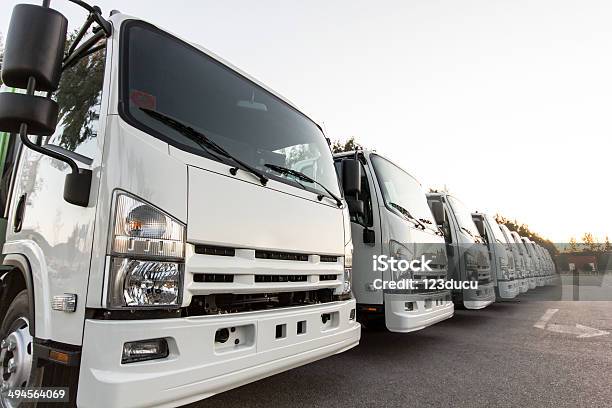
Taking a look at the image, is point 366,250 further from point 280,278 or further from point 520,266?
point 520,266

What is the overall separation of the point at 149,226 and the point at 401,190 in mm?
3784

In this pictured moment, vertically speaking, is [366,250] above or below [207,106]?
below

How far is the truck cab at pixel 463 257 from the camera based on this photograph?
657cm

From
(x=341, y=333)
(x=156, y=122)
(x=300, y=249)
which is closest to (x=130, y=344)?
(x=156, y=122)

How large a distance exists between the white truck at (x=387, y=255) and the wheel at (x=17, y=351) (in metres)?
2.71

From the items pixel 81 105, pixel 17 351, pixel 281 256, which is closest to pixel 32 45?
pixel 81 105

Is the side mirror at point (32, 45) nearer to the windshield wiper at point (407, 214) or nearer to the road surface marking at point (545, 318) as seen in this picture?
the windshield wiper at point (407, 214)

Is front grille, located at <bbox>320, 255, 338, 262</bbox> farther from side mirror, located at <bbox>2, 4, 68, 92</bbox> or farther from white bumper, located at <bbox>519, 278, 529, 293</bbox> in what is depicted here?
white bumper, located at <bbox>519, 278, 529, 293</bbox>

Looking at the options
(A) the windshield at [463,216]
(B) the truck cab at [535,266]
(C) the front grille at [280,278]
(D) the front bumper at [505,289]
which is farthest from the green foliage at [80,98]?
(B) the truck cab at [535,266]

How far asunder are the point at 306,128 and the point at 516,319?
271 inches

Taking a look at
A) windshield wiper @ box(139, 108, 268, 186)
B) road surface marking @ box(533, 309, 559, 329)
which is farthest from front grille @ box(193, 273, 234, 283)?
road surface marking @ box(533, 309, 559, 329)

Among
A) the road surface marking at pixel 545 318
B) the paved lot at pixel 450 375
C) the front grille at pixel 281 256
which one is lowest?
→ the paved lot at pixel 450 375

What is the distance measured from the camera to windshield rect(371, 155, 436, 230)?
4.78 m

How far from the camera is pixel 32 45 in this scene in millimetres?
1826
